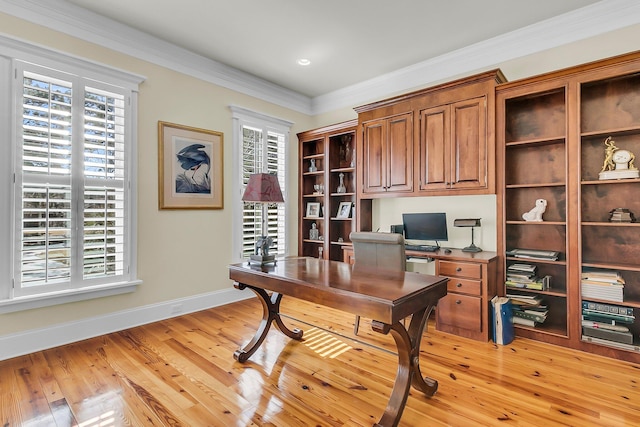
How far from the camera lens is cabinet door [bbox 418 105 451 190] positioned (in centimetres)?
344

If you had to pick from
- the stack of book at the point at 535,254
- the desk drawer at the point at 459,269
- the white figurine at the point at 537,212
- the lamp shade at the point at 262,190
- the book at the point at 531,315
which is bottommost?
the book at the point at 531,315

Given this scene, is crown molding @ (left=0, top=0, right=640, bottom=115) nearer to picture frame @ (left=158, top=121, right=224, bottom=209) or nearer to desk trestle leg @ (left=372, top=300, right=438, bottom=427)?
picture frame @ (left=158, top=121, right=224, bottom=209)

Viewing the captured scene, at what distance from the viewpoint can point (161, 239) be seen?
3.56m

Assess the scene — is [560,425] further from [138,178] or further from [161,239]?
[138,178]

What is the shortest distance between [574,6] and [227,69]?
12.2 ft

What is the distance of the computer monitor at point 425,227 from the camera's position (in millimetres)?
3621

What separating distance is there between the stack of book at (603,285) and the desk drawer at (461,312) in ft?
2.81

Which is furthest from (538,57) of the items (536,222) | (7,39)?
(7,39)

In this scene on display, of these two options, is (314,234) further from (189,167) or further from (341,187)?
(189,167)

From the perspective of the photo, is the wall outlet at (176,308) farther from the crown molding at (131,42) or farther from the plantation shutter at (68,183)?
the crown molding at (131,42)

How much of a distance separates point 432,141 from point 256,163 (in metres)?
2.36

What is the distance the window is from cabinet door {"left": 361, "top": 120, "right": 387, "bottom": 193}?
137 cm

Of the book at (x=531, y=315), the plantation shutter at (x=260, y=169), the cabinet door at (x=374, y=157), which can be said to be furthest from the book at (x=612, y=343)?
the plantation shutter at (x=260, y=169)

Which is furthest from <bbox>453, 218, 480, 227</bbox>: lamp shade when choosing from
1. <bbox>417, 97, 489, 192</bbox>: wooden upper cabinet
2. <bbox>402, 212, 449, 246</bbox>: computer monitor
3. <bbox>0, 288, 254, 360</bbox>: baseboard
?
<bbox>0, 288, 254, 360</bbox>: baseboard
